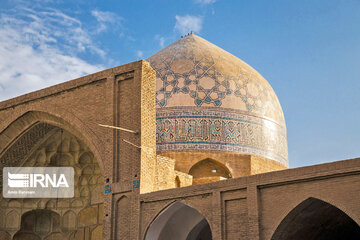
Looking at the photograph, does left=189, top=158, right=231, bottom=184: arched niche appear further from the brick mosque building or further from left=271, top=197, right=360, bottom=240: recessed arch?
left=271, top=197, right=360, bottom=240: recessed arch

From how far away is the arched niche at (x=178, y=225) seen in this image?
8750mm

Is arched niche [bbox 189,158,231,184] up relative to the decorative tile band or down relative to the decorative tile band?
down

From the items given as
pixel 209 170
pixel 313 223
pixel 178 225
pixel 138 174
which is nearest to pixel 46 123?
pixel 138 174

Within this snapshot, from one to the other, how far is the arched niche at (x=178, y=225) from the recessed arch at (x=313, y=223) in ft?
6.36

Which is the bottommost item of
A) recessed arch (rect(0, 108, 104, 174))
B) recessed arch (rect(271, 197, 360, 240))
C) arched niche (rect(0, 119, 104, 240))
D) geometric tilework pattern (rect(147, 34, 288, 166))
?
recessed arch (rect(271, 197, 360, 240))

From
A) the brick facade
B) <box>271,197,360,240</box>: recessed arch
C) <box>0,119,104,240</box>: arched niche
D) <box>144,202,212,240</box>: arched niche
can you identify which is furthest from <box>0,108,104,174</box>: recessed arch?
<box>271,197,360,240</box>: recessed arch

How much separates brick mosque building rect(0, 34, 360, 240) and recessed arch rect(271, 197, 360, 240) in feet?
0.07

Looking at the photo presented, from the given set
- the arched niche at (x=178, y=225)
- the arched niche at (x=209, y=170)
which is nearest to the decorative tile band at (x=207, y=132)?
the arched niche at (x=209, y=170)

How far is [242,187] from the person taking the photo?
7711 millimetres

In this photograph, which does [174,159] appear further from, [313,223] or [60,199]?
[313,223]

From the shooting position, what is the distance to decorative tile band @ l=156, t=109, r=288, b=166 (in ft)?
39.1

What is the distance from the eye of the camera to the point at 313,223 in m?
7.81

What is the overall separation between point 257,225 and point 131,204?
2.39 m

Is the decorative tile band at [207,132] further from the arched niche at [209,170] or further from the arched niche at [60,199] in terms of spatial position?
the arched niche at [60,199]
